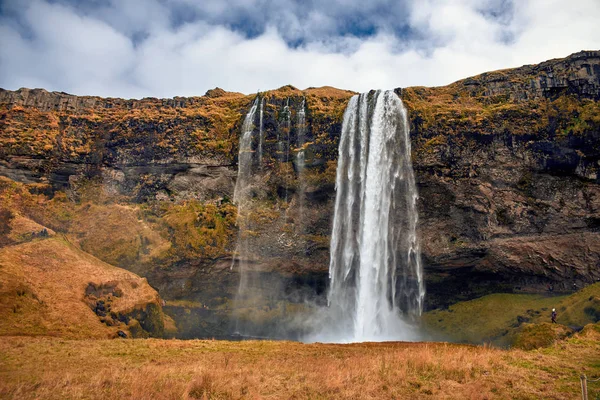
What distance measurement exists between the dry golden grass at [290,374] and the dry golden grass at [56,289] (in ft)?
28.9

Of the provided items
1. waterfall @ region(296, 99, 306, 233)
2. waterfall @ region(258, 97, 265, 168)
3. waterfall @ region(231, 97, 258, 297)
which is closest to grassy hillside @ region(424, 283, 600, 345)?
waterfall @ region(296, 99, 306, 233)

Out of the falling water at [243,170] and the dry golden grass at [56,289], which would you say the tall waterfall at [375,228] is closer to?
the falling water at [243,170]

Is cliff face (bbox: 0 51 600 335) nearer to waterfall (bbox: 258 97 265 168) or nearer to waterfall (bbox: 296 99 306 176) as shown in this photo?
waterfall (bbox: 296 99 306 176)

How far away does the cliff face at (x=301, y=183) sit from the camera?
41969 mm

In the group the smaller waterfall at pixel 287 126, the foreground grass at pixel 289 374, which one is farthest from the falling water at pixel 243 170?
the foreground grass at pixel 289 374

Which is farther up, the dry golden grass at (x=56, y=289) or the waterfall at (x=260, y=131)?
the waterfall at (x=260, y=131)

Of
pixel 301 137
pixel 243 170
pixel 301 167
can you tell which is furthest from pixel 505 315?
pixel 243 170

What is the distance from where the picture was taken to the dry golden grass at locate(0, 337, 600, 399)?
1352 centimetres

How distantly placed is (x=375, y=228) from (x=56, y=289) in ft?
94.7

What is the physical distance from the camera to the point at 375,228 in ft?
144

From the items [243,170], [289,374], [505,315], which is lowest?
[505,315]

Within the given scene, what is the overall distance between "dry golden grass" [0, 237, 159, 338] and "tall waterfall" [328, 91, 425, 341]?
1930 cm

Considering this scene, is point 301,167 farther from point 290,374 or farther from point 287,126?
point 290,374

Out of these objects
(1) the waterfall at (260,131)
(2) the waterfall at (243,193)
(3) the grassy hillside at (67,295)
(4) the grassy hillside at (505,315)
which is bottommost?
(4) the grassy hillside at (505,315)
